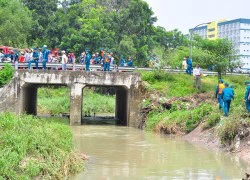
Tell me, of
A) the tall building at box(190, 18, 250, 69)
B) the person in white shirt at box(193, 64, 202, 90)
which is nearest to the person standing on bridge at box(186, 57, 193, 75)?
the person in white shirt at box(193, 64, 202, 90)

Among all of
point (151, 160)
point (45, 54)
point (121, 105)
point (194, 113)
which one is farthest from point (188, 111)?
point (121, 105)

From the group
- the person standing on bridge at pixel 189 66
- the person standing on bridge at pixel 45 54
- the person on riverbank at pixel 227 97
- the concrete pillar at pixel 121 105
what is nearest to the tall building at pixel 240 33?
the concrete pillar at pixel 121 105

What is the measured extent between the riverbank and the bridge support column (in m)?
3.65

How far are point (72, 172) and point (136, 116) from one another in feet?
52.8

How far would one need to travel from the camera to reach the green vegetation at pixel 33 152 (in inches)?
414

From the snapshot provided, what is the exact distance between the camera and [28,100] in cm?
3359

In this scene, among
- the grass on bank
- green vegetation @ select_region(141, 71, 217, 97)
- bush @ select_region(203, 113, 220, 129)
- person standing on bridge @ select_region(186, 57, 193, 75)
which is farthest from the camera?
person standing on bridge @ select_region(186, 57, 193, 75)

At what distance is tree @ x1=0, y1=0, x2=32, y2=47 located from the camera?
47844 millimetres

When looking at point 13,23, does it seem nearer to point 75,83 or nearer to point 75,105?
point 75,83

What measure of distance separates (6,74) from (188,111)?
10283 mm

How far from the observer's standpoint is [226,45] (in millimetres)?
27609

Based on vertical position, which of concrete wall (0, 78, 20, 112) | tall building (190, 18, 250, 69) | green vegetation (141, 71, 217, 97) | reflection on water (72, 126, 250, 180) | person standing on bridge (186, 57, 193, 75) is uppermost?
tall building (190, 18, 250, 69)

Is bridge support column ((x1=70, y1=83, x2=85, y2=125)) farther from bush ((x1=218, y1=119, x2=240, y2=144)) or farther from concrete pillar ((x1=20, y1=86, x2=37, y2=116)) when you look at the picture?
bush ((x1=218, y1=119, x2=240, y2=144))

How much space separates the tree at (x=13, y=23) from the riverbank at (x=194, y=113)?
2247cm
